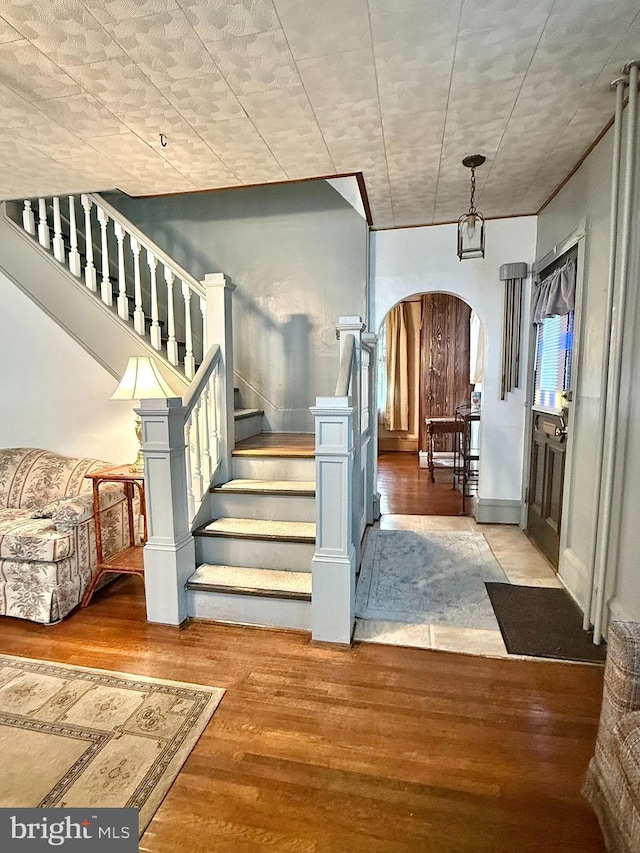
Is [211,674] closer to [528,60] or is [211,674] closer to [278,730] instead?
[278,730]

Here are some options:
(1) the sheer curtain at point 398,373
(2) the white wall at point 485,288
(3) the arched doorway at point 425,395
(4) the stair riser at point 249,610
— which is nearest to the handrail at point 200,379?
(4) the stair riser at point 249,610

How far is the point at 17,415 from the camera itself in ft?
11.8

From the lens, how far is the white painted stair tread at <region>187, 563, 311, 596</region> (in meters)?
2.35

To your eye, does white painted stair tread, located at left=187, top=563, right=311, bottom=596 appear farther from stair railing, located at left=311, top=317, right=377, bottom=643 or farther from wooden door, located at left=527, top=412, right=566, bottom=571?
wooden door, located at left=527, top=412, right=566, bottom=571

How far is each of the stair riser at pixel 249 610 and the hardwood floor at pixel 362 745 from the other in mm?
60

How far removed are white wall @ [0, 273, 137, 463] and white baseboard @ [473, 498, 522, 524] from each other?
3.17 m

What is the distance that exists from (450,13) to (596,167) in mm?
1440

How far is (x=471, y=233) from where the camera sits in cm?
297

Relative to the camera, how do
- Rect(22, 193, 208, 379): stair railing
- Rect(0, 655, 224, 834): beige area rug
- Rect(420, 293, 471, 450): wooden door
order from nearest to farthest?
1. Rect(0, 655, 224, 834): beige area rug
2. Rect(22, 193, 208, 379): stair railing
3. Rect(420, 293, 471, 450): wooden door

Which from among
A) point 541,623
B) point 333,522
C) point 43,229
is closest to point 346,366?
point 333,522

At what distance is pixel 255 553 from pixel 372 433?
1.71 metres

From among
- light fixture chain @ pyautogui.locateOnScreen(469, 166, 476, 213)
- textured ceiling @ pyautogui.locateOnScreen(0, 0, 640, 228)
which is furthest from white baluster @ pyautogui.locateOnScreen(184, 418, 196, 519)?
light fixture chain @ pyautogui.locateOnScreen(469, 166, 476, 213)

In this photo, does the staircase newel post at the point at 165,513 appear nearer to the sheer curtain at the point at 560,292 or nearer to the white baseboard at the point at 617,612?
the white baseboard at the point at 617,612

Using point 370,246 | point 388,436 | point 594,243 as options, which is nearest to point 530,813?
point 594,243
